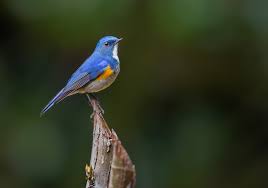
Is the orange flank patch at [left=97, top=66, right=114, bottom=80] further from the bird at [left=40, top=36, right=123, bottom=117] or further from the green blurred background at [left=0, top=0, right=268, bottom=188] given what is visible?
the green blurred background at [left=0, top=0, right=268, bottom=188]

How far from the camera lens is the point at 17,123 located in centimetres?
732

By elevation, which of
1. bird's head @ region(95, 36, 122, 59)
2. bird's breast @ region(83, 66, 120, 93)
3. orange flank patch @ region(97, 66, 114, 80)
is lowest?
bird's breast @ region(83, 66, 120, 93)

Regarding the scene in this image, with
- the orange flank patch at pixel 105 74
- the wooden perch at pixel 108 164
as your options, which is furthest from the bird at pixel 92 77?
the wooden perch at pixel 108 164

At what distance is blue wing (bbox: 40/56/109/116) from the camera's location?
5.20 m

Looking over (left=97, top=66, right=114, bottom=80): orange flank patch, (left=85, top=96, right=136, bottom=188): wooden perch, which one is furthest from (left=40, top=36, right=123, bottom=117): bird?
(left=85, top=96, right=136, bottom=188): wooden perch

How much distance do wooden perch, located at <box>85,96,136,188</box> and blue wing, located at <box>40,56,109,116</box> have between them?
78cm

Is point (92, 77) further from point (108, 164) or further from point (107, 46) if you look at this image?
point (108, 164)

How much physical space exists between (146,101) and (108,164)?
10.9ft

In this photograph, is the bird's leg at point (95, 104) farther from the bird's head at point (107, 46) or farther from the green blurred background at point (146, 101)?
the green blurred background at point (146, 101)

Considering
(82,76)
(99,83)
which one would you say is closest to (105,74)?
(99,83)

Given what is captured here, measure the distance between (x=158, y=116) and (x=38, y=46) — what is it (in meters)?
1.35

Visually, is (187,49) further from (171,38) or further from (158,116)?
(158,116)

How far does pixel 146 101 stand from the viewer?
7.24 m

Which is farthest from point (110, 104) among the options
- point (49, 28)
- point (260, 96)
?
point (260, 96)
